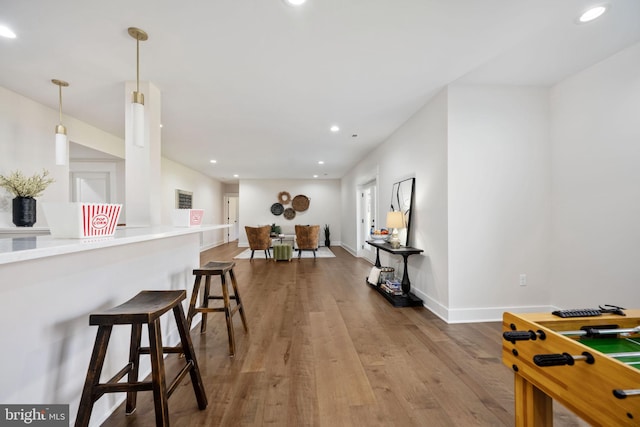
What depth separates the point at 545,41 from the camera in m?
2.09

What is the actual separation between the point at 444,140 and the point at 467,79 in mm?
623

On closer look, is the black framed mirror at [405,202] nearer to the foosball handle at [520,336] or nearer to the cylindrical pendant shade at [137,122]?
the foosball handle at [520,336]

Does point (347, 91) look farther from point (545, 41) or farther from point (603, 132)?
point (603, 132)

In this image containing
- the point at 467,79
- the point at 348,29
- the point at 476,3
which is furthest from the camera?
the point at 467,79

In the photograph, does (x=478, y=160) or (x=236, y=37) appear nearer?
(x=236, y=37)

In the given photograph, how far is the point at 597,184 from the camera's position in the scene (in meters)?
2.38

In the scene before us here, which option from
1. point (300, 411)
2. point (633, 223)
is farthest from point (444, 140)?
point (300, 411)

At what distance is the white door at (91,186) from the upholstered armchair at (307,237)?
3960 millimetres

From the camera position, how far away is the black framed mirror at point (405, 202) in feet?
11.9

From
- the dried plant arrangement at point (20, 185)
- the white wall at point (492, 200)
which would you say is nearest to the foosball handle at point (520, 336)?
the white wall at point (492, 200)

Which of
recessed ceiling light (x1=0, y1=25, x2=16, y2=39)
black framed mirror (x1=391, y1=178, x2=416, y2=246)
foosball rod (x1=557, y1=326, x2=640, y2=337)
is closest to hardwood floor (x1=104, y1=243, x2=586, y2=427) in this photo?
foosball rod (x1=557, y1=326, x2=640, y2=337)

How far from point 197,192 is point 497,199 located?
774 centimetres

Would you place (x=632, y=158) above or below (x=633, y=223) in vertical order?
above

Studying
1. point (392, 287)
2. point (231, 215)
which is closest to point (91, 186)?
point (392, 287)
